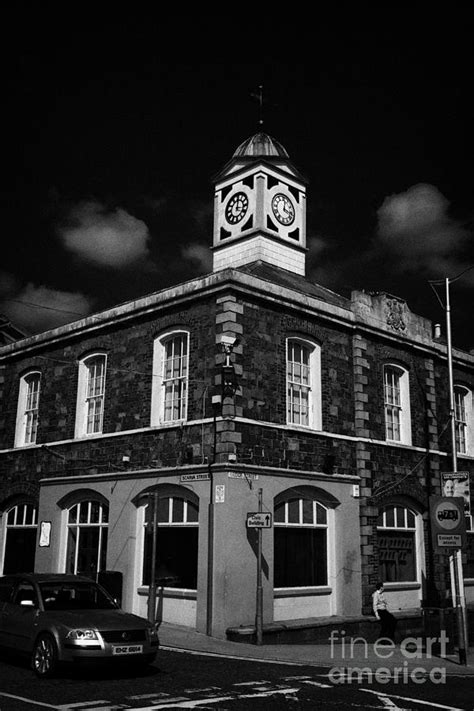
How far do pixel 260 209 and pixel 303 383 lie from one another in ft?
29.9

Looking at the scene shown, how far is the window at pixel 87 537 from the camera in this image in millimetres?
21578

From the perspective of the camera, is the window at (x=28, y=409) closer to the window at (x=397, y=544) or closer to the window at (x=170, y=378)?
the window at (x=170, y=378)

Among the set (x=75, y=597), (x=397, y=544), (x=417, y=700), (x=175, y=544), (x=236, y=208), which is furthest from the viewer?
(x=236, y=208)

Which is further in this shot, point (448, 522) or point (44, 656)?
point (448, 522)

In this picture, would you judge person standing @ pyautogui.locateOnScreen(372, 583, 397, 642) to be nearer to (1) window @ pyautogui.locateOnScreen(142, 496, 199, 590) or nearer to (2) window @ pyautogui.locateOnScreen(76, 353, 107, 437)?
(1) window @ pyautogui.locateOnScreen(142, 496, 199, 590)

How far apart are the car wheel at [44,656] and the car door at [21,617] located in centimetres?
25

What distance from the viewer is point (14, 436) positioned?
26.0 meters

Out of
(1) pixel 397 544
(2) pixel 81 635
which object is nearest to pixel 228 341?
(1) pixel 397 544

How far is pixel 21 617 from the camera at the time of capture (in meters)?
12.2

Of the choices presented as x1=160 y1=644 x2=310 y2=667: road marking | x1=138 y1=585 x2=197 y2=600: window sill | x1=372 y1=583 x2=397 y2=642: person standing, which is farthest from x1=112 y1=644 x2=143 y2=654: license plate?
x1=372 y1=583 x2=397 y2=642: person standing

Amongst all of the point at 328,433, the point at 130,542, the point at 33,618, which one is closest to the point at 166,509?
the point at 130,542

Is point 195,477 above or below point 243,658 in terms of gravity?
above

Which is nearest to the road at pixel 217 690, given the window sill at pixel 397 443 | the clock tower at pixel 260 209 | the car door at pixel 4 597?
the car door at pixel 4 597

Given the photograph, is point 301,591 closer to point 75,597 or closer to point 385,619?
point 385,619
